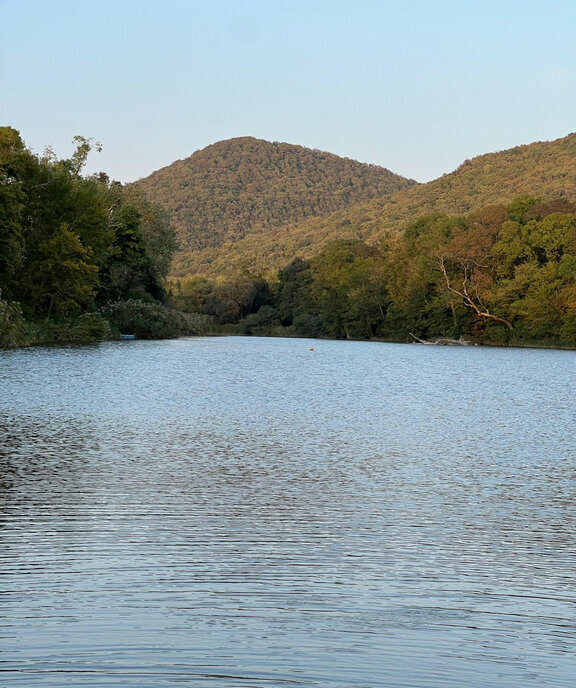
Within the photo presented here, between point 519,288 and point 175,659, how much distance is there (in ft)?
255

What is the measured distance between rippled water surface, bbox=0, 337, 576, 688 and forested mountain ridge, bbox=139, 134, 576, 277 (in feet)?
341

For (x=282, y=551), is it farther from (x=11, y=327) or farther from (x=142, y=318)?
(x=142, y=318)

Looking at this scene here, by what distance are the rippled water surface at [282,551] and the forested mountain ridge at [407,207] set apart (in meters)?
104

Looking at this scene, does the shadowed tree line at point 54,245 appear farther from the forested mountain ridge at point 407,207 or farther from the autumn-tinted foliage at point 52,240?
the forested mountain ridge at point 407,207

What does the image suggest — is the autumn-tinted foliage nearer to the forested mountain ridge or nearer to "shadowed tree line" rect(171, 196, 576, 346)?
"shadowed tree line" rect(171, 196, 576, 346)

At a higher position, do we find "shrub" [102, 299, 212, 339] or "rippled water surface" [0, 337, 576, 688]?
"shrub" [102, 299, 212, 339]

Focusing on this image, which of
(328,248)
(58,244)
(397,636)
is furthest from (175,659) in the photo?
(328,248)

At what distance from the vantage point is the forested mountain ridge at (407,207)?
125 meters

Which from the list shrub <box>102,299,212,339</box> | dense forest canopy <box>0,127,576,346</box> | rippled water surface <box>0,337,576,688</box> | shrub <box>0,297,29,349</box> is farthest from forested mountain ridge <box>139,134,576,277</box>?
rippled water surface <box>0,337,576,688</box>

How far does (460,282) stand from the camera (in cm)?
8612

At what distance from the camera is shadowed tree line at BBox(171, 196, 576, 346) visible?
79.8 m

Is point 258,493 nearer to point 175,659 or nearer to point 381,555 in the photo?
point 381,555

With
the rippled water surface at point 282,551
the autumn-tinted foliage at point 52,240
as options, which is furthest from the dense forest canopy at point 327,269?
the rippled water surface at point 282,551

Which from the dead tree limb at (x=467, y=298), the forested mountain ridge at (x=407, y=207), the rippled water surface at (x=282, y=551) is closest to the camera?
the rippled water surface at (x=282, y=551)
